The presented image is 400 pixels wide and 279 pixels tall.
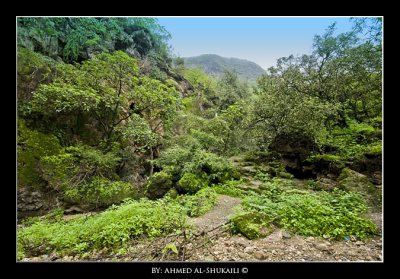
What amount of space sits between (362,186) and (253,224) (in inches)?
155

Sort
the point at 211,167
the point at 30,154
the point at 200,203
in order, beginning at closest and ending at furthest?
1. the point at 200,203
2. the point at 30,154
3. the point at 211,167

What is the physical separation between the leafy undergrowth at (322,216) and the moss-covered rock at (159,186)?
3389 mm

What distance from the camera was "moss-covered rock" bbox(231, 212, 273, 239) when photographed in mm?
3314

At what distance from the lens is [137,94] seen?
7730mm

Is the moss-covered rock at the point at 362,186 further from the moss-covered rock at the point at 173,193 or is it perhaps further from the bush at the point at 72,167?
the bush at the point at 72,167

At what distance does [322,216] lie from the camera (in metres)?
3.74

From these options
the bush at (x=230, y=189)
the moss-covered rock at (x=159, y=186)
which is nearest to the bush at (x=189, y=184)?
the moss-covered rock at (x=159, y=186)

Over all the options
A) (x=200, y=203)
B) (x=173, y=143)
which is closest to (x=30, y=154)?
(x=173, y=143)

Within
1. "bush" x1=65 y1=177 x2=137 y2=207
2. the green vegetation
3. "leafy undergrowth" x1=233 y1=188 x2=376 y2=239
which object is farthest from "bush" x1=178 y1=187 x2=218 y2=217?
"bush" x1=65 y1=177 x2=137 y2=207

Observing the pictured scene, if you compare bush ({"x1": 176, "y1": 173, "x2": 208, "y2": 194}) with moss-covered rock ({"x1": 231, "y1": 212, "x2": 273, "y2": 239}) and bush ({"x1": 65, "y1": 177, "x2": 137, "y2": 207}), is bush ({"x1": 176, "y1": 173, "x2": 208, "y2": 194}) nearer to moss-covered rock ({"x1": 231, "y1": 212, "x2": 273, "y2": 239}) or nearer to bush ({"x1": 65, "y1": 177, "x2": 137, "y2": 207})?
bush ({"x1": 65, "y1": 177, "x2": 137, "y2": 207})

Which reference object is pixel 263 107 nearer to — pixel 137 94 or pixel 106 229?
pixel 137 94

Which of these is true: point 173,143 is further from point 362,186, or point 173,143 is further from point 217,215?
point 362,186
